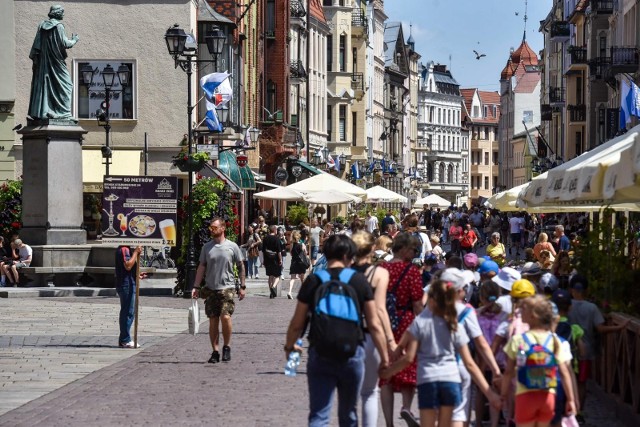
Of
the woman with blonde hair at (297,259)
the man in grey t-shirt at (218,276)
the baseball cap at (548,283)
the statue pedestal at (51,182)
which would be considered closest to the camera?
the baseball cap at (548,283)

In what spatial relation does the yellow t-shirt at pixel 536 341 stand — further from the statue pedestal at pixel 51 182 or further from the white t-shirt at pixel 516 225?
the white t-shirt at pixel 516 225

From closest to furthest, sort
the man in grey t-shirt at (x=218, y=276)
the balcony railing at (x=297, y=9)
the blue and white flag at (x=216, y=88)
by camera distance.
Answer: the man in grey t-shirt at (x=218, y=276) < the blue and white flag at (x=216, y=88) < the balcony railing at (x=297, y=9)

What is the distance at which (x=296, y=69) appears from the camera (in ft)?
257

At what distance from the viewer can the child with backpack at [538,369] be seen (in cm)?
1023

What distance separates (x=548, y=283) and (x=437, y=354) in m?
4.60

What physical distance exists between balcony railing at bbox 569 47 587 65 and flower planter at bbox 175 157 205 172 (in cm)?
5225

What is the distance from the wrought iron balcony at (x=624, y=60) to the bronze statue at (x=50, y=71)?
33387 mm

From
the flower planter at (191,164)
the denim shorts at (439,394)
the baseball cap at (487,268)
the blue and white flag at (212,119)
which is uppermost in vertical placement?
the blue and white flag at (212,119)

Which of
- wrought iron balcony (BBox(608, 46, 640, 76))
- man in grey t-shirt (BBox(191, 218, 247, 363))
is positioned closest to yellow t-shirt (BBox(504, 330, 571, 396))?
man in grey t-shirt (BBox(191, 218, 247, 363))

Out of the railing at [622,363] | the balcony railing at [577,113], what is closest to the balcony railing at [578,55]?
the balcony railing at [577,113]

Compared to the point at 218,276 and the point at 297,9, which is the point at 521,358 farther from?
the point at 297,9

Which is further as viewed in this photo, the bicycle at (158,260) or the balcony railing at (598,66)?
the balcony railing at (598,66)

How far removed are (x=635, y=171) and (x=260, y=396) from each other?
4877 mm

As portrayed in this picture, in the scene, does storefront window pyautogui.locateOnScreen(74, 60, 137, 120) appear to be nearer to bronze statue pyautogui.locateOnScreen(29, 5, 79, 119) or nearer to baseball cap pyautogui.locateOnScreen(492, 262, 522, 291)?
bronze statue pyautogui.locateOnScreen(29, 5, 79, 119)
